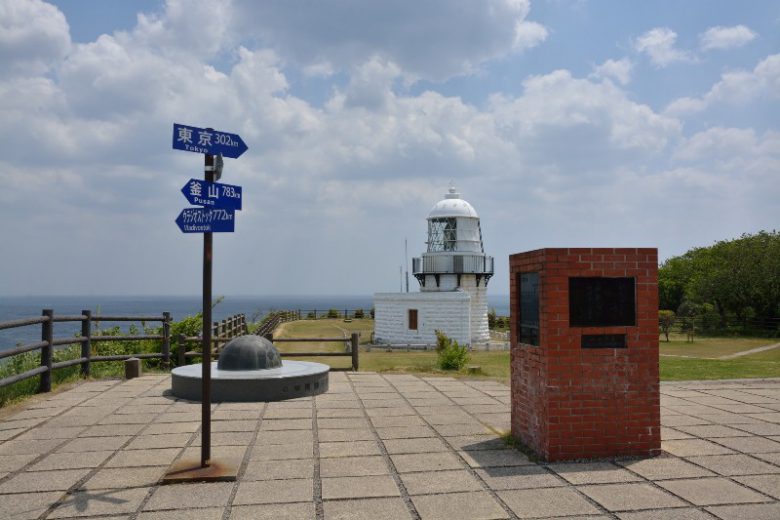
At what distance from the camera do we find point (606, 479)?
215 inches

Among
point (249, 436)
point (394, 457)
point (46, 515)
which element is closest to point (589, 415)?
point (394, 457)

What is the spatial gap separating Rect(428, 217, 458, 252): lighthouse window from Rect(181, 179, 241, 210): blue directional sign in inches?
1219

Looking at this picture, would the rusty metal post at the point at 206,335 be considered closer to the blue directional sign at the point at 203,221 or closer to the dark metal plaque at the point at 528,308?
the blue directional sign at the point at 203,221

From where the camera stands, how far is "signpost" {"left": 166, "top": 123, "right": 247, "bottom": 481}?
5.67 m

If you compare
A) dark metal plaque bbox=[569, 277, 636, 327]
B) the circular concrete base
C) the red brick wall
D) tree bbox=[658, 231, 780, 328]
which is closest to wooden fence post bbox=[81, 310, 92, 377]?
the circular concrete base

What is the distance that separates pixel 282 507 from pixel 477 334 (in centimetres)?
3104

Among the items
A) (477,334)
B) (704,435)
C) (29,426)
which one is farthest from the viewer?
(477,334)

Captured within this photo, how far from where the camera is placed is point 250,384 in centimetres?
923

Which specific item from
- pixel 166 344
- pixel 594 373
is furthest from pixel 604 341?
pixel 166 344

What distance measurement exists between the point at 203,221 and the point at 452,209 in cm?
3158

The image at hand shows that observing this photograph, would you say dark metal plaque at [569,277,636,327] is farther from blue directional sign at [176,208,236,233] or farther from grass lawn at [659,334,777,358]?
grass lawn at [659,334,777,358]

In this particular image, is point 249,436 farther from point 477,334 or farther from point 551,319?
point 477,334

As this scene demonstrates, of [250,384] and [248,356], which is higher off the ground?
[248,356]

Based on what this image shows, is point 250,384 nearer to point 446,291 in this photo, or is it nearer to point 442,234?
point 446,291
